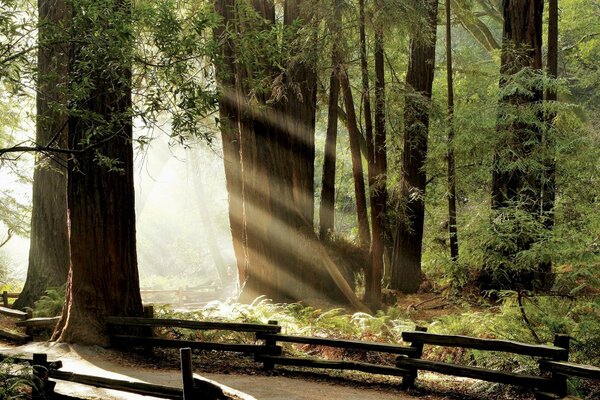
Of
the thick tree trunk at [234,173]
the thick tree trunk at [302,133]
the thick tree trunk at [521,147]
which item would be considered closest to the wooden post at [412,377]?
the thick tree trunk at [521,147]

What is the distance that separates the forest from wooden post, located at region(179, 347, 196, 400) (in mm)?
2954

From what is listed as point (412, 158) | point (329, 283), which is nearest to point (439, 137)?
point (412, 158)

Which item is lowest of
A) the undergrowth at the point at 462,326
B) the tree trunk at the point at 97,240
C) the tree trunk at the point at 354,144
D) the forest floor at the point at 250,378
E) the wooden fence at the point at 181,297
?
the wooden fence at the point at 181,297

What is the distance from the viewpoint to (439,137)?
646 inches

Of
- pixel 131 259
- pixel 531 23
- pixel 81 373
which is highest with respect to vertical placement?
pixel 531 23

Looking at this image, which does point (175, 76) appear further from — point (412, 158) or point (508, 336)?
point (412, 158)

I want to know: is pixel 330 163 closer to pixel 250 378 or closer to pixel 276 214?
pixel 276 214

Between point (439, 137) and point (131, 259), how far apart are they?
8081 millimetres

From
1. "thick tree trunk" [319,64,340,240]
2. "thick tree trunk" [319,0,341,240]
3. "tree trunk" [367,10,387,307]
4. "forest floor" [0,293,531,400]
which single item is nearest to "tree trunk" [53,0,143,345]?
"forest floor" [0,293,531,400]

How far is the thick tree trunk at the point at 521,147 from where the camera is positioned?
12744 millimetres

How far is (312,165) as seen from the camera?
16656 mm

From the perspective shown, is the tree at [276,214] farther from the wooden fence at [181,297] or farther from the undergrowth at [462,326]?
the wooden fence at [181,297]

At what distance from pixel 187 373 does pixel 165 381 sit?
7.97 feet

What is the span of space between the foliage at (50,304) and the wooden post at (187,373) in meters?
7.72
